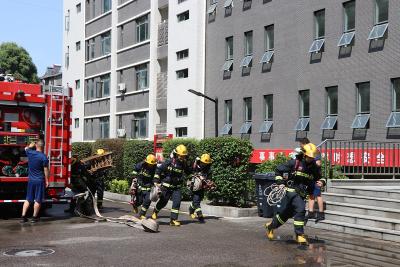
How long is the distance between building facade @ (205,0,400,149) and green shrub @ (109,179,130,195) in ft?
26.5

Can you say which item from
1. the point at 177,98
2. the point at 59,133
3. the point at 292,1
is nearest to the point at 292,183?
the point at 59,133

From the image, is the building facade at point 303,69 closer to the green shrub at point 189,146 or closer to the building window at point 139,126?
the building window at point 139,126

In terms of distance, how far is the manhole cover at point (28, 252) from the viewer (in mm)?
8877

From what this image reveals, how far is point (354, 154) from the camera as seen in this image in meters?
18.5

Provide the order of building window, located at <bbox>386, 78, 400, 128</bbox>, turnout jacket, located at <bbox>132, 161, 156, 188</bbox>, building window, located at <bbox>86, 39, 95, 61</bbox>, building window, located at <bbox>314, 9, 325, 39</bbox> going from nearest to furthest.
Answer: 1. turnout jacket, located at <bbox>132, 161, 156, 188</bbox>
2. building window, located at <bbox>386, 78, 400, 128</bbox>
3. building window, located at <bbox>314, 9, 325, 39</bbox>
4. building window, located at <bbox>86, 39, 95, 61</bbox>

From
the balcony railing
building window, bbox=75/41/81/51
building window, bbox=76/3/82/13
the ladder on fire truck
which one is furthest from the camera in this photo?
building window, bbox=76/3/82/13

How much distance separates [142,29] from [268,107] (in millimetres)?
14275

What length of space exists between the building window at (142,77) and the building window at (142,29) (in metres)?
1.89

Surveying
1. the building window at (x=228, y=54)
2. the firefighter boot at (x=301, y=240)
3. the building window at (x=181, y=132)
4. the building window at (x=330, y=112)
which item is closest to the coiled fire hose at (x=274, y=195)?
the firefighter boot at (x=301, y=240)

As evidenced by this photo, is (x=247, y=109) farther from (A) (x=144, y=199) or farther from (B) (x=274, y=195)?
(B) (x=274, y=195)

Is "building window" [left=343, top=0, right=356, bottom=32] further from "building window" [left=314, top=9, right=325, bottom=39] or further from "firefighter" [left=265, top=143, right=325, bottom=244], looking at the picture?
"firefighter" [left=265, top=143, right=325, bottom=244]

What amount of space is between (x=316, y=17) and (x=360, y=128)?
5.82 m

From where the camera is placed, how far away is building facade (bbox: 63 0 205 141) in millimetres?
33875

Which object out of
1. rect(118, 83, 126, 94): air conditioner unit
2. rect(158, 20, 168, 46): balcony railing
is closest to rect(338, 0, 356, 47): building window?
rect(158, 20, 168, 46): balcony railing
